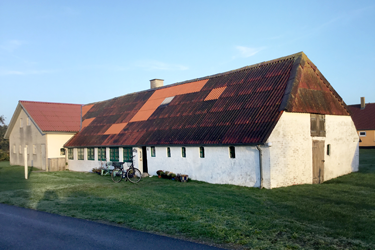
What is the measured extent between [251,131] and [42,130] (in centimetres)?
2135

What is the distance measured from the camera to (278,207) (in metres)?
12.3

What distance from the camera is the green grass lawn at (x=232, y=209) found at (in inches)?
333

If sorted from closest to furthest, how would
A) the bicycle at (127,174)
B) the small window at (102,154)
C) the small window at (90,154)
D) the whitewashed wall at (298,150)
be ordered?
the whitewashed wall at (298,150) → the bicycle at (127,174) → the small window at (102,154) → the small window at (90,154)

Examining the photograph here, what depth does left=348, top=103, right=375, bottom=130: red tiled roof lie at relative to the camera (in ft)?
154

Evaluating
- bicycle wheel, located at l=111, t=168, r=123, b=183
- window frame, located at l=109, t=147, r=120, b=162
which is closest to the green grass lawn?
bicycle wheel, located at l=111, t=168, r=123, b=183

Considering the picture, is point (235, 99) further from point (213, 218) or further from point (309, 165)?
point (213, 218)

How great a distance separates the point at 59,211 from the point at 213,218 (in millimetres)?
5829

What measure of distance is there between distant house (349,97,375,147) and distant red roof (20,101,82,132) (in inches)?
1446

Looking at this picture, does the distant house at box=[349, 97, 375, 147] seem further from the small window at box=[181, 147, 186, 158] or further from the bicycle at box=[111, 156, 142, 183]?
the bicycle at box=[111, 156, 142, 183]

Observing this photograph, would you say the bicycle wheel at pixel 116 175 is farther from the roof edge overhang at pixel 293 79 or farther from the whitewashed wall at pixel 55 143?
the whitewashed wall at pixel 55 143

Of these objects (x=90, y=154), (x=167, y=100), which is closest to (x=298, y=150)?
(x=167, y=100)

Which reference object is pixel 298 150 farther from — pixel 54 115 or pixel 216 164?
pixel 54 115

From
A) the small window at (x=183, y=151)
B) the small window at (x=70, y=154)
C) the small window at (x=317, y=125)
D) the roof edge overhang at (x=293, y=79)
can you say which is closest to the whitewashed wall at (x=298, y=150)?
the small window at (x=317, y=125)

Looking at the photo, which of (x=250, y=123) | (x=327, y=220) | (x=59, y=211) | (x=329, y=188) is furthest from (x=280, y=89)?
(x=59, y=211)
